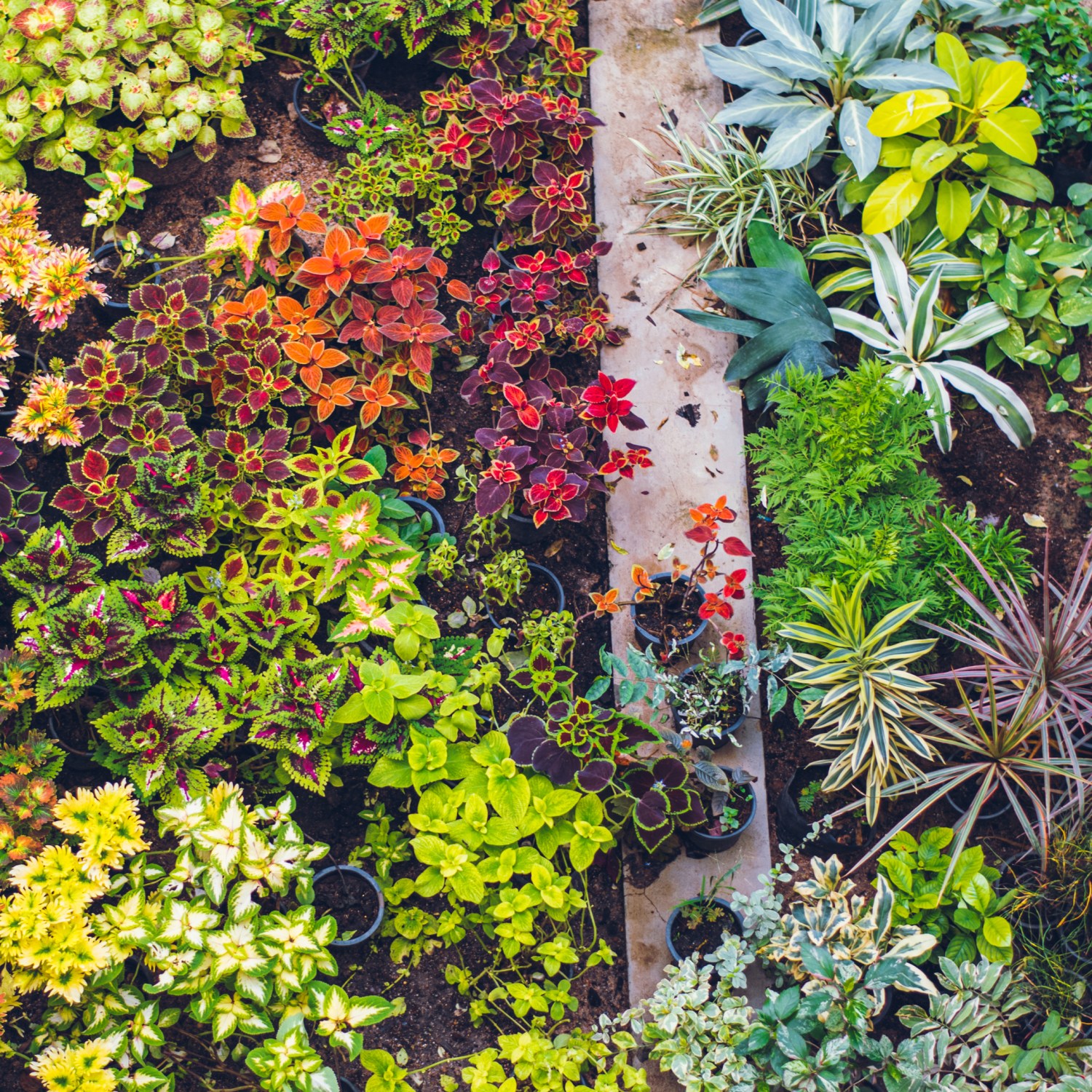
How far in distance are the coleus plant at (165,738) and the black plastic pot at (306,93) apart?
235 centimetres

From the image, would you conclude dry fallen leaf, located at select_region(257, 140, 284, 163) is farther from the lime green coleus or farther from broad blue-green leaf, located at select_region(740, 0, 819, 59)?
the lime green coleus

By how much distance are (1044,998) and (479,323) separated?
2.79 m

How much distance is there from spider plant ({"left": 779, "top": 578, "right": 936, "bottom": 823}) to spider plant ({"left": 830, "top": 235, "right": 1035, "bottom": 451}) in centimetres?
98

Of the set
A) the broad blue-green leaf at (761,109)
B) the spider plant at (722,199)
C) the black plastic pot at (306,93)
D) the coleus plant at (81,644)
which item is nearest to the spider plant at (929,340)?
the spider plant at (722,199)

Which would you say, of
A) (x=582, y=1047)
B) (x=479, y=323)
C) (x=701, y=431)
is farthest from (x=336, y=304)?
(x=582, y=1047)

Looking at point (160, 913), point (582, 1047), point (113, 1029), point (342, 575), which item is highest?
point (342, 575)

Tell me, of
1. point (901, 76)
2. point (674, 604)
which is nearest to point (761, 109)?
point (901, 76)

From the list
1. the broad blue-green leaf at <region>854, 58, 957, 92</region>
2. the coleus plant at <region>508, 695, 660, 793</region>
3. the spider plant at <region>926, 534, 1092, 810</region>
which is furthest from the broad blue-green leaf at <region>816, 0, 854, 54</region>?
the coleus plant at <region>508, 695, 660, 793</region>

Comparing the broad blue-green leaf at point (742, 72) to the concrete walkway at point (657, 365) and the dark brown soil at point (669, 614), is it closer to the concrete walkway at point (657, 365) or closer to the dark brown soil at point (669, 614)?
the concrete walkway at point (657, 365)

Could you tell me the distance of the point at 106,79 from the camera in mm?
3232

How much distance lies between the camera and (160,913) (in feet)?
6.59

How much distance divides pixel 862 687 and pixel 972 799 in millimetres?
619

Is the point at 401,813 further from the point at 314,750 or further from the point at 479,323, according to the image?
the point at 479,323

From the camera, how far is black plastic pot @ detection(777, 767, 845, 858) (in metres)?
2.77
